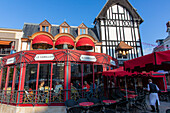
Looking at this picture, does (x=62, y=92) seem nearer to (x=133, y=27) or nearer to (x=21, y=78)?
(x=21, y=78)

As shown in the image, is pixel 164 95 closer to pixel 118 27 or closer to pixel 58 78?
pixel 58 78

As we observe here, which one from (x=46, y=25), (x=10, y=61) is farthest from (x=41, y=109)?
(x=46, y=25)

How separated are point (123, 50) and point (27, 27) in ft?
40.9

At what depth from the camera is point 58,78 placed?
35.7 ft

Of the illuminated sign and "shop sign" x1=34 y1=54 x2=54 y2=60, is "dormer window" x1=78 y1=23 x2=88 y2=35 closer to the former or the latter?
"shop sign" x1=34 y1=54 x2=54 y2=60

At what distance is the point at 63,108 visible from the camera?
7.25m

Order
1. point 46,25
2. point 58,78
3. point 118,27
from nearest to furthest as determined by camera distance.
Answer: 1. point 58,78
2. point 46,25
3. point 118,27

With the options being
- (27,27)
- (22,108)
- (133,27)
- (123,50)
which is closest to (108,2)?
(133,27)

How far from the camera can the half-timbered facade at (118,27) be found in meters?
15.0

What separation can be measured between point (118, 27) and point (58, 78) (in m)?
10.4

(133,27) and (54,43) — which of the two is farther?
(133,27)

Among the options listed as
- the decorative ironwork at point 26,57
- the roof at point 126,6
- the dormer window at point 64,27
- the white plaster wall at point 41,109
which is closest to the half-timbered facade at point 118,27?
the roof at point 126,6

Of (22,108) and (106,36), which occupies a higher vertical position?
(106,36)

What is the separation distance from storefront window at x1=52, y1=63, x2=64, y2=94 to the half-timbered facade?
630 centimetres
